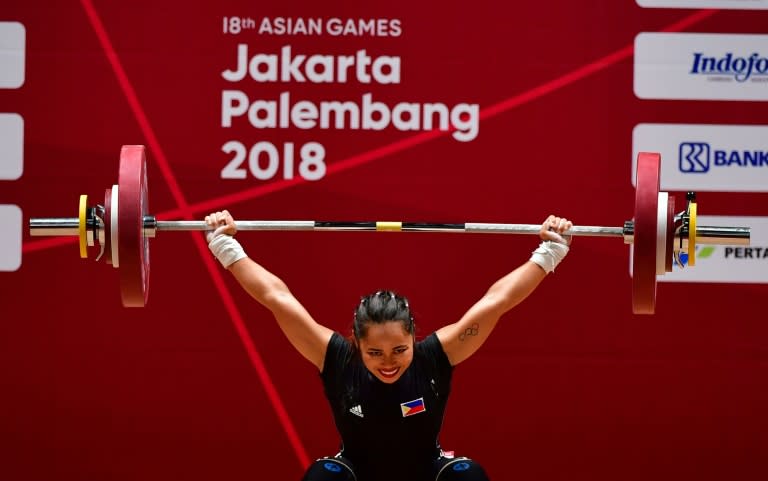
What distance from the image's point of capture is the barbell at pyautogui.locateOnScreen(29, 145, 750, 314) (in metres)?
3.68

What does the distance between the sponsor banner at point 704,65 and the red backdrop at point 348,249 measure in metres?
0.05

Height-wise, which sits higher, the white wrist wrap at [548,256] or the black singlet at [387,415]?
the white wrist wrap at [548,256]

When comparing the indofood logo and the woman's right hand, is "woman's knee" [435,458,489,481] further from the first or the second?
the indofood logo

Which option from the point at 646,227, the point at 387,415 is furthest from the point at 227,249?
the point at 646,227

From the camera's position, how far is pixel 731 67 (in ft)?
15.1

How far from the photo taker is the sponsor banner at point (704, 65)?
4.58 metres

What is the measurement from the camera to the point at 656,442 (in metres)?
4.66

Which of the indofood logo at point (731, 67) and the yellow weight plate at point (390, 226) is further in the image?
the indofood logo at point (731, 67)

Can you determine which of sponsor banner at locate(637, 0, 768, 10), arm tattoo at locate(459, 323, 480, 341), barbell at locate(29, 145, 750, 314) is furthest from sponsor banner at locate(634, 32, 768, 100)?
arm tattoo at locate(459, 323, 480, 341)

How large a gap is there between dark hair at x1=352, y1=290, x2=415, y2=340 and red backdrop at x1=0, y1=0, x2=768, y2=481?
1.12 metres

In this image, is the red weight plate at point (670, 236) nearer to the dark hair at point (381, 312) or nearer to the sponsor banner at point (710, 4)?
the dark hair at point (381, 312)

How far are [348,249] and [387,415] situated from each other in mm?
1194

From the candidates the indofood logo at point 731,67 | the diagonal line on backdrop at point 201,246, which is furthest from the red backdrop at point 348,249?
the indofood logo at point 731,67

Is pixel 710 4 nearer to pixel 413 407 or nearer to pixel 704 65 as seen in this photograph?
pixel 704 65
